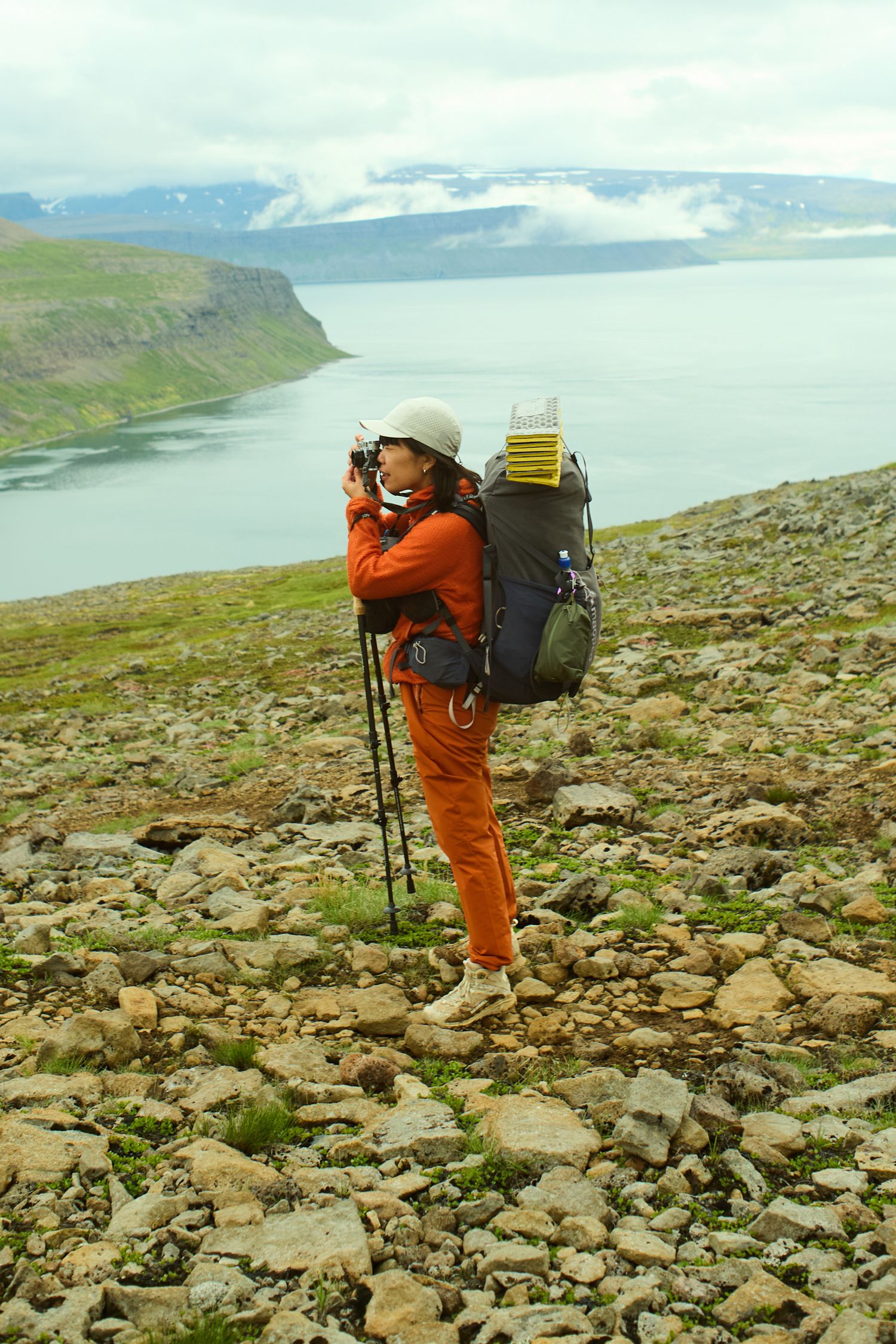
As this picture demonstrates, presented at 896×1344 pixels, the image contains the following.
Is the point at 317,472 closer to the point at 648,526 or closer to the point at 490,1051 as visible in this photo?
the point at 648,526

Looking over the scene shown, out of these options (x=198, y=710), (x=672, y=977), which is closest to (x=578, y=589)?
(x=672, y=977)

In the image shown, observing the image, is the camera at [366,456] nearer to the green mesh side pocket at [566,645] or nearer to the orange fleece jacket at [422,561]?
the orange fleece jacket at [422,561]

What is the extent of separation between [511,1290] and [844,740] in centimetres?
845

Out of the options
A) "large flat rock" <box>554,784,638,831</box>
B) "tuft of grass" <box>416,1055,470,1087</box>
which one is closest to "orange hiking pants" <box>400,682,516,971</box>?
"tuft of grass" <box>416,1055,470,1087</box>

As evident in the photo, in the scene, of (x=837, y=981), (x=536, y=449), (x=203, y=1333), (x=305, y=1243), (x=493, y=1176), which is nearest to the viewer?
(x=203, y=1333)

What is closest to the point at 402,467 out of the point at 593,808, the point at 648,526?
the point at 593,808

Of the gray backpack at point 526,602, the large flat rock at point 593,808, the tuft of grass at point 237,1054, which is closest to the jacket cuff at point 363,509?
the gray backpack at point 526,602

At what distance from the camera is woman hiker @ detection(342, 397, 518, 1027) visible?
19.1 ft

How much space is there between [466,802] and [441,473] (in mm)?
1941

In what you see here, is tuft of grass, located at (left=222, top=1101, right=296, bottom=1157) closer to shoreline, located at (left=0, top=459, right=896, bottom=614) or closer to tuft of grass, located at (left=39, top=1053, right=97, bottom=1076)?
tuft of grass, located at (left=39, top=1053, right=97, bottom=1076)

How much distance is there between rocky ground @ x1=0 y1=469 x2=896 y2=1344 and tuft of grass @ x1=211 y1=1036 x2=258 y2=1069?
2cm

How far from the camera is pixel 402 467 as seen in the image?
594cm

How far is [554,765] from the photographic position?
1124 cm

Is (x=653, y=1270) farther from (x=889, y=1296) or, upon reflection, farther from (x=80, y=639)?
(x=80, y=639)
